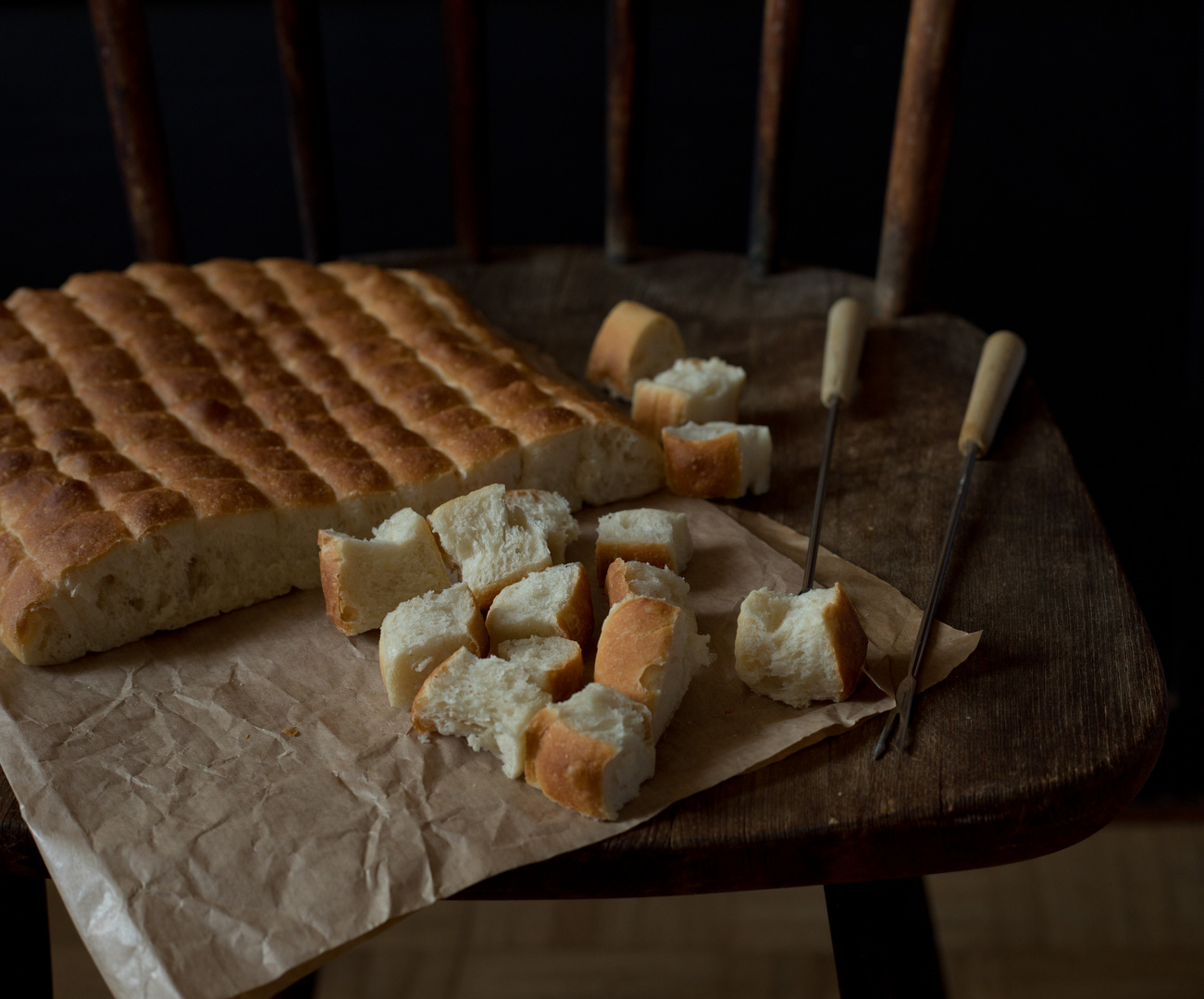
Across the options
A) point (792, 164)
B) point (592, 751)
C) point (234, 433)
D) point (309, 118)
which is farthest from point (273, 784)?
point (792, 164)

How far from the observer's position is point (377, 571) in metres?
1.21

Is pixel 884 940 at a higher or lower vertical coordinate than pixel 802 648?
lower

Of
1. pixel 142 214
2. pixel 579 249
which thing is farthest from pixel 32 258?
pixel 579 249

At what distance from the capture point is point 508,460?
1.38 m

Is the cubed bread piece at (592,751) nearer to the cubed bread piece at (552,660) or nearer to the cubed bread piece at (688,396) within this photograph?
the cubed bread piece at (552,660)

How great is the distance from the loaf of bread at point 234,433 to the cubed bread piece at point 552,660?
294mm

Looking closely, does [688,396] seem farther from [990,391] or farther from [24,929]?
[24,929]

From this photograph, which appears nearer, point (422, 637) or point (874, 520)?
point (422, 637)

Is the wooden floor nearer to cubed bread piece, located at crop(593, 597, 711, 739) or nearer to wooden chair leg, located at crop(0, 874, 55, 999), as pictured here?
wooden chair leg, located at crop(0, 874, 55, 999)

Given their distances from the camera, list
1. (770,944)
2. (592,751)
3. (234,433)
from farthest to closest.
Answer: (770,944)
(234,433)
(592,751)

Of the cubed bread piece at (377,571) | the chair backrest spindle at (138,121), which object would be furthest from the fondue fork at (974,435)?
the chair backrest spindle at (138,121)

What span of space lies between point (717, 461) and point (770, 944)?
5.03 feet

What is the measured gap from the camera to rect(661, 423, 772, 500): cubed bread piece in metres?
1.41

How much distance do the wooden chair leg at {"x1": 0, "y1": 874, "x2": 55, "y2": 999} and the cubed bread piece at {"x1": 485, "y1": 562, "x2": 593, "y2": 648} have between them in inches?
23.5
